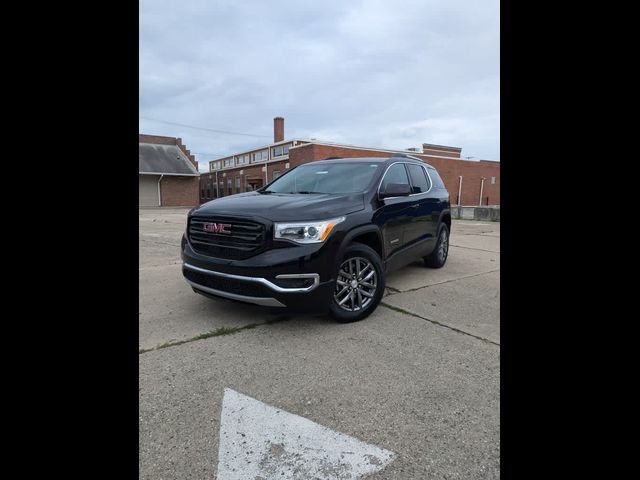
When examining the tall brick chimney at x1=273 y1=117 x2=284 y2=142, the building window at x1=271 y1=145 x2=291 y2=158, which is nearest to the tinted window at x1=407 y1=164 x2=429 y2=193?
the building window at x1=271 y1=145 x2=291 y2=158

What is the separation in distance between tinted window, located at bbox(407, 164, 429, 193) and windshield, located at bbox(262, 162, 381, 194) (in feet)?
3.12

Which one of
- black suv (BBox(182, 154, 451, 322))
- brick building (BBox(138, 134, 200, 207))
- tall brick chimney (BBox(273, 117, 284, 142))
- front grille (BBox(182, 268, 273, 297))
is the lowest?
front grille (BBox(182, 268, 273, 297))

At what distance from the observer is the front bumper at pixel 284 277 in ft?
10.8

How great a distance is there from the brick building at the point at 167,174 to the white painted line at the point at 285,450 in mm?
36095

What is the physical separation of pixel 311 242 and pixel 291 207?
42 centimetres

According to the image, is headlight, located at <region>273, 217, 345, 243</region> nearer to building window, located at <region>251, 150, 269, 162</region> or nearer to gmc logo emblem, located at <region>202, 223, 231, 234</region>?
gmc logo emblem, located at <region>202, 223, 231, 234</region>

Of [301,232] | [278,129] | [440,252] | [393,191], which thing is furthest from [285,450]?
[278,129]

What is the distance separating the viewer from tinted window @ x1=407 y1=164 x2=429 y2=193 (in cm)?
548

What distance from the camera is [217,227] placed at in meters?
3.69

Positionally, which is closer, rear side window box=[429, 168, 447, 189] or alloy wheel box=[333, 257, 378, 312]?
alloy wheel box=[333, 257, 378, 312]

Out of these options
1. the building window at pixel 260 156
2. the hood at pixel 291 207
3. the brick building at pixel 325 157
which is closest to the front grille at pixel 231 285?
the hood at pixel 291 207

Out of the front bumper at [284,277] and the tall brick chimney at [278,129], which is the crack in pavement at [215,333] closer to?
the front bumper at [284,277]

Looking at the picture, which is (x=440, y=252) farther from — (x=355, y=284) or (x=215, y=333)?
(x=215, y=333)
